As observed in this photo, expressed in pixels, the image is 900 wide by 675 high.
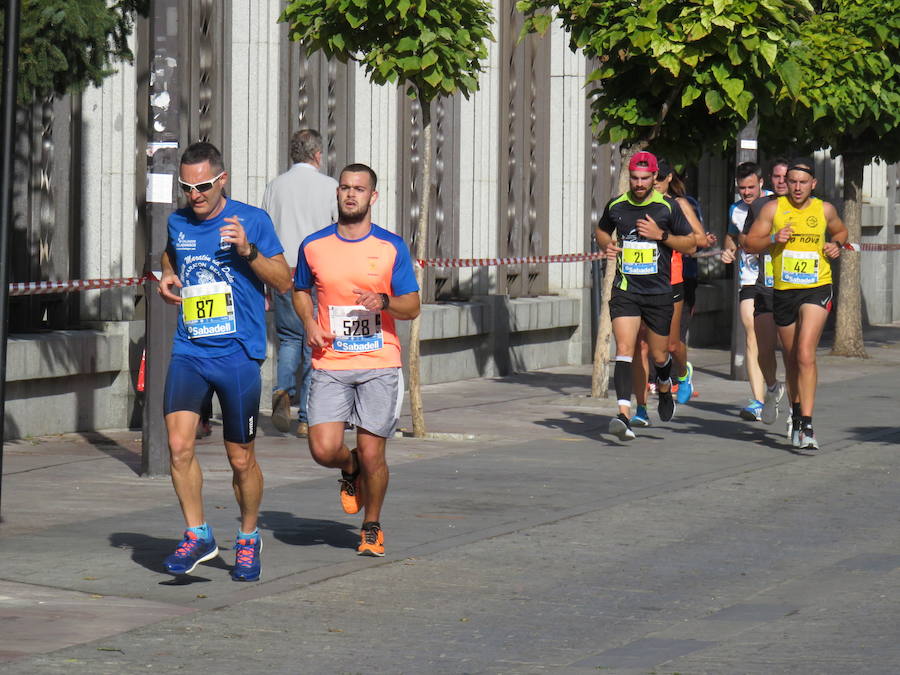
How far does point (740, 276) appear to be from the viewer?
15609 millimetres

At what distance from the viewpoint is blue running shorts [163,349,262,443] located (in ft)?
25.2

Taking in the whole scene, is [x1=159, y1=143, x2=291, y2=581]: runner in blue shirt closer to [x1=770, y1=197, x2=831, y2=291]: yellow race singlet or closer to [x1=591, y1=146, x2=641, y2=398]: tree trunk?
[x1=770, y1=197, x2=831, y2=291]: yellow race singlet

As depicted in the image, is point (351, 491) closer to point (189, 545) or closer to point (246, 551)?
point (246, 551)

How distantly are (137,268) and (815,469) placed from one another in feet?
17.2

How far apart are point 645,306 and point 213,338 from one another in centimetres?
553

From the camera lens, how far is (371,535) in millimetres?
8297

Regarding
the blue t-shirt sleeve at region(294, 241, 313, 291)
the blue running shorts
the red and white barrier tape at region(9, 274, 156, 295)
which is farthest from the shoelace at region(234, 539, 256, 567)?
the red and white barrier tape at region(9, 274, 156, 295)

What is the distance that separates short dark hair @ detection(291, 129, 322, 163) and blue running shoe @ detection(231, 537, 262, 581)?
5.53 metres

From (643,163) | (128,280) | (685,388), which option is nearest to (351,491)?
(128,280)

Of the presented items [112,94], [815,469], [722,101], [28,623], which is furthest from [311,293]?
[722,101]

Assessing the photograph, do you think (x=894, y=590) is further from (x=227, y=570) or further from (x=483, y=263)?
(x=483, y=263)

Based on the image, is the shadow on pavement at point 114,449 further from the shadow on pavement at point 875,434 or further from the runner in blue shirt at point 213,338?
the shadow on pavement at point 875,434

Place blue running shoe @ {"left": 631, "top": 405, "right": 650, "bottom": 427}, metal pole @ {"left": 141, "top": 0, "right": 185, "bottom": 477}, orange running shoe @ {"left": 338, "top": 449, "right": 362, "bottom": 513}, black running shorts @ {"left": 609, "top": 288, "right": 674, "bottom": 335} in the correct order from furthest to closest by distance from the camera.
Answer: blue running shoe @ {"left": 631, "top": 405, "right": 650, "bottom": 427}
black running shorts @ {"left": 609, "top": 288, "right": 674, "bottom": 335}
metal pole @ {"left": 141, "top": 0, "right": 185, "bottom": 477}
orange running shoe @ {"left": 338, "top": 449, "right": 362, "bottom": 513}

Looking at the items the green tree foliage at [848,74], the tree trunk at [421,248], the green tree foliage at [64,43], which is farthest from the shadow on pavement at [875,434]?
the green tree foliage at [64,43]
